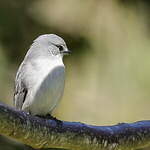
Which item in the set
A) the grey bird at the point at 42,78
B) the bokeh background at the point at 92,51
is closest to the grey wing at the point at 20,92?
the grey bird at the point at 42,78

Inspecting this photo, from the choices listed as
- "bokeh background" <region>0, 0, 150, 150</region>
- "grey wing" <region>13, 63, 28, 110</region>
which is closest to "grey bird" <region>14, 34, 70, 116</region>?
"grey wing" <region>13, 63, 28, 110</region>

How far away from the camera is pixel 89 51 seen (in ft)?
32.4

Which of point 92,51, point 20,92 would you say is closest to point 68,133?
point 20,92

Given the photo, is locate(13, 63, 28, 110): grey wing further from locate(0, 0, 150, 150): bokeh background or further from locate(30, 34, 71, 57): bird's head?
locate(0, 0, 150, 150): bokeh background

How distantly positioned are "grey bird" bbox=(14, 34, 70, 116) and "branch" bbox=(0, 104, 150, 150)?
792mm

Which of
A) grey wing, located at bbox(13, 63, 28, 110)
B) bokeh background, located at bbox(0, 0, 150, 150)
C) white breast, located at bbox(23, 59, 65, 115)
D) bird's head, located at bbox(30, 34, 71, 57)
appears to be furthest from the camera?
bokeh background, located at bbox(0, 0, 150, 150)

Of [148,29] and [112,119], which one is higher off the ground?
[148,29]

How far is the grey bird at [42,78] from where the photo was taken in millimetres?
5922

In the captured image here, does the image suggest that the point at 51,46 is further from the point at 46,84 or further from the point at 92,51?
the point at 92,51

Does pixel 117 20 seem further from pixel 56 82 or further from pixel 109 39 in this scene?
pixel 56 82

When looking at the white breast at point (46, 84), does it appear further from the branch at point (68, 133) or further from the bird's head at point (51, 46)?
the branch at point (68, 133)

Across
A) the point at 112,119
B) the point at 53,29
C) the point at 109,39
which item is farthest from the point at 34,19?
the point at 112,119

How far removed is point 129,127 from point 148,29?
485 centimetres

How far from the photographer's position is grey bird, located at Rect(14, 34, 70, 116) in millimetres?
5922
